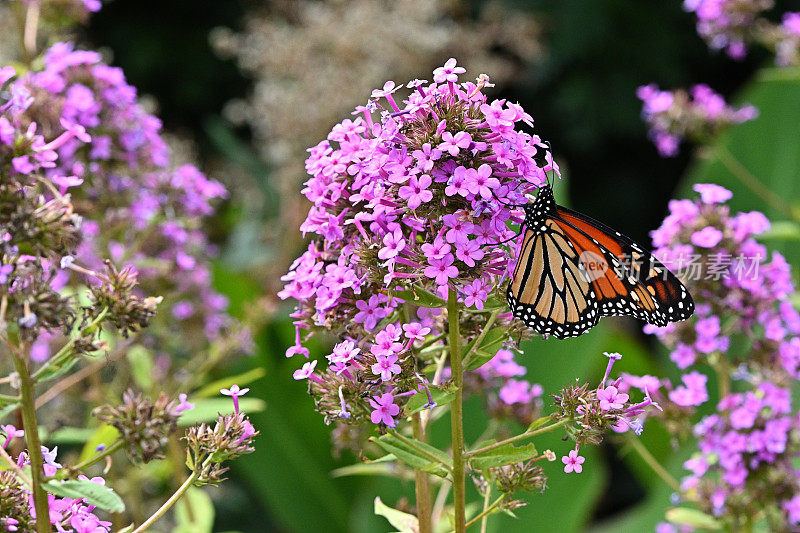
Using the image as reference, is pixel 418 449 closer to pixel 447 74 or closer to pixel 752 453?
pixel 447 74

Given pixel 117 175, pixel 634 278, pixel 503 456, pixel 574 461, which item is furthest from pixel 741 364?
pixel 117 175

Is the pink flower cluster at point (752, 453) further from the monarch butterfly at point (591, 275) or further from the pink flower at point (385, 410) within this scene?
the pink flower at point (385, 410)

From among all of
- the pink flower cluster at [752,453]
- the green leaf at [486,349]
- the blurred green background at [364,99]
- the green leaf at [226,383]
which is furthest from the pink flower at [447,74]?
the blurred green background at [364,99]

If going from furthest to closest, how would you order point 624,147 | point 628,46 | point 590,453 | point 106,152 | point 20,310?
1. point 624,147
2. point 628,46
3. point 590,453
4. point 106,152
5. point 20,310

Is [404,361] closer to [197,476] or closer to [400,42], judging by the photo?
[197,476]

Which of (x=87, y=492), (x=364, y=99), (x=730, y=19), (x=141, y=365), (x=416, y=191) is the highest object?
(x=364, y=99)

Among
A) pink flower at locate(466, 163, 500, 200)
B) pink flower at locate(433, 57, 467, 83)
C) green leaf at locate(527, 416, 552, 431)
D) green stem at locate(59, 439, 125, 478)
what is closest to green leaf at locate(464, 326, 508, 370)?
green leaf at locate(527, 416, 552, 431)

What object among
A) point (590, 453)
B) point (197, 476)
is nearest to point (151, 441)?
point (197, 476)
